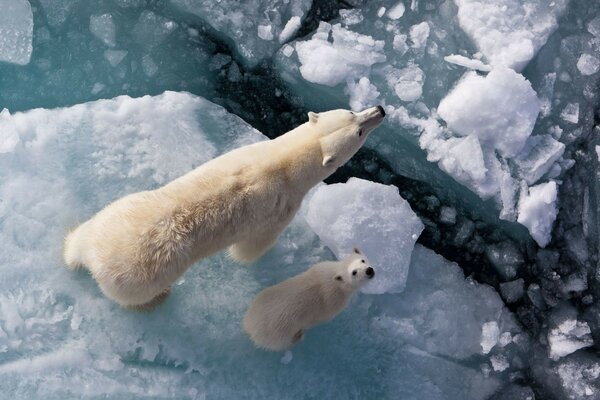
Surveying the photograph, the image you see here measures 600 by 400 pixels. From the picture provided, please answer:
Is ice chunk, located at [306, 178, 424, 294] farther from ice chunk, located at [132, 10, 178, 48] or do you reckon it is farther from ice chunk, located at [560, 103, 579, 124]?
ice chunk, located at [132, 10, 178, 48]

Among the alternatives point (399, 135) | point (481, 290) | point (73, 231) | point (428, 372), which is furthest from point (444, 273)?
point (73, 231)

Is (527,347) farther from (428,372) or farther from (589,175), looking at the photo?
(589,175)

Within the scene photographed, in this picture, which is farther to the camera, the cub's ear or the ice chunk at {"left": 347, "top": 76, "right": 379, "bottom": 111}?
the ice chunk at {"left": 347, "top": 76, "right": 379, "bottom": 111}

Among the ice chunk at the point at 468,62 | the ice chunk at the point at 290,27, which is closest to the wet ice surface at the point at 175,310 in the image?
the ice chunk at the point at 290,27

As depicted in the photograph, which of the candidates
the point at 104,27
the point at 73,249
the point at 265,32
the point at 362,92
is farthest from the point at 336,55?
the point at 73,249

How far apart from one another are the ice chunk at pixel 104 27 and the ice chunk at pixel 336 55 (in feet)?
3.66

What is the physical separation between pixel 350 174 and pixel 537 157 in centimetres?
109

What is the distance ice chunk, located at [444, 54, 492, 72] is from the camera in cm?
425

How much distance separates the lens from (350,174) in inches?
179

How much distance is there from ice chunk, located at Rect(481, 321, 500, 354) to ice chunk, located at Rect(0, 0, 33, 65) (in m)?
3.12

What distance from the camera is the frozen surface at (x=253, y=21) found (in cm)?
444

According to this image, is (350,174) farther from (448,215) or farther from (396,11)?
(396,11)

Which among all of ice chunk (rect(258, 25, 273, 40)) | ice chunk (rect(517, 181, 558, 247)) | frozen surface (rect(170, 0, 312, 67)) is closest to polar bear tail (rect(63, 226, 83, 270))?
frozen surface (rect(170, 0, 312, 67))

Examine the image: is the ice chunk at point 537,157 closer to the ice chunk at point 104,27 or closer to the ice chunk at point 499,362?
the ice chunk at point 499,362
